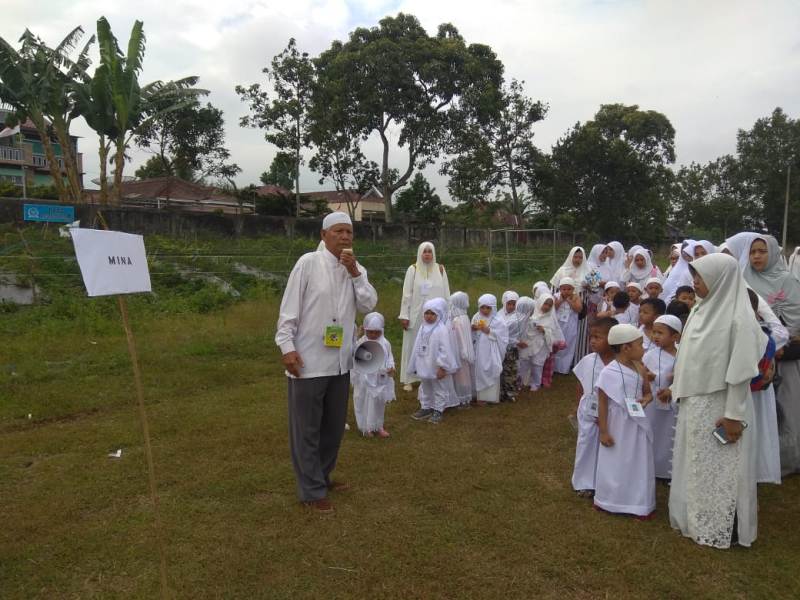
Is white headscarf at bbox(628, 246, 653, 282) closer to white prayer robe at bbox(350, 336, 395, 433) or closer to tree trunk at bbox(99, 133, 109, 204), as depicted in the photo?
white prayer robe at bbox(350, 336, 395, 433)

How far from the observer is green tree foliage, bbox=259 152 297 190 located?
2141 cm

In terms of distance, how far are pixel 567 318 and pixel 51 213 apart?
39.6 feet

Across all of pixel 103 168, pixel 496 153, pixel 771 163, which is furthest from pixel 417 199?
pixel 771 163

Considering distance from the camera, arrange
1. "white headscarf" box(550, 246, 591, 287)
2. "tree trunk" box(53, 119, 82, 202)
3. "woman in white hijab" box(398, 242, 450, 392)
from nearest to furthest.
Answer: "woman in white hijab" box(398, 242, 450, 392), "white headscarf" box(550, 246, 591, 287), "tree trunk" box(53, 119, 82, 202)

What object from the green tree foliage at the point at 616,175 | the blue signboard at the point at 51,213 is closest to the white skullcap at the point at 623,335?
the blue signboard at the point at 51,213

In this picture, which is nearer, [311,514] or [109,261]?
[109,261]

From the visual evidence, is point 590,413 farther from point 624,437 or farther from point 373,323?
point 373,323

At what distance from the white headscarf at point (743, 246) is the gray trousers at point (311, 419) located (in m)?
3.29

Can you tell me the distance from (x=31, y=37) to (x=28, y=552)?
50.2 feet

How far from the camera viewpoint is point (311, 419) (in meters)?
3.83

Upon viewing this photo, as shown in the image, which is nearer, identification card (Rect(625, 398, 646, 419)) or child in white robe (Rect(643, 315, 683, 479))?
identification card (Rect(625, 398, 646, 419))

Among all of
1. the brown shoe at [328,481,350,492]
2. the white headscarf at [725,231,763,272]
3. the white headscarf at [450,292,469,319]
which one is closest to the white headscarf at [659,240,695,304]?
the white headscarf at [725,231,763,272]

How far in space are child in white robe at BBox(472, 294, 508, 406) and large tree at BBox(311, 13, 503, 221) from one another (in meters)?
13.9

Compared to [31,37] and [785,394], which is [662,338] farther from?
[31,37]
